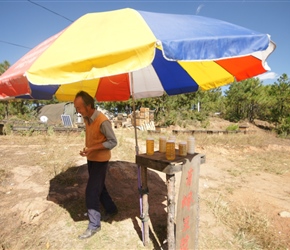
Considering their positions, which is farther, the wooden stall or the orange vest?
the orange vest

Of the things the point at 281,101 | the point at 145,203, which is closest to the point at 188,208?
the point at 145,203

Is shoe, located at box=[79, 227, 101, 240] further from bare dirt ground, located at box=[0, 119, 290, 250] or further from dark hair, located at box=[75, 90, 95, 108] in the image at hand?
dark hair, located at box=[75, 90, 95, 108]

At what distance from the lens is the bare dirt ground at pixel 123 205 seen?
9.22 feet

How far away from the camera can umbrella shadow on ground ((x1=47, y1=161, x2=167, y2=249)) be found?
10.5 ft

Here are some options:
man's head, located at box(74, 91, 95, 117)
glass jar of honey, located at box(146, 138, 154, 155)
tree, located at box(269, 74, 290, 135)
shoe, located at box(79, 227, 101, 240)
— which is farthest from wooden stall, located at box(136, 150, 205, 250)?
tree, located at box(269, 74, 290, 135)

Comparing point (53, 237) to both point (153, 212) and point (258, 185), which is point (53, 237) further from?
point (258, 185)

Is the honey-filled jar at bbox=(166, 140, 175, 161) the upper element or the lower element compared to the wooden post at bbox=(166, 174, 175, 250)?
upper

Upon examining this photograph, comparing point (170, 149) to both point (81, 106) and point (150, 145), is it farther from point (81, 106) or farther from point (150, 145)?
point (81, 106)

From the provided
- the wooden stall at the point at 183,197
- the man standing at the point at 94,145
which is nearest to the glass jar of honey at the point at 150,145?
the wooden stall at the point at 183,197

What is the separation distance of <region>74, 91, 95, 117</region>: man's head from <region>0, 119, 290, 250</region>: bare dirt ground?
1700 mm

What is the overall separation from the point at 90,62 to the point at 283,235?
3.94 metres

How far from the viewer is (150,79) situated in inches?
133

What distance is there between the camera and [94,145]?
254 centimetres

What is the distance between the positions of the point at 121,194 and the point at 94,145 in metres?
1.92
